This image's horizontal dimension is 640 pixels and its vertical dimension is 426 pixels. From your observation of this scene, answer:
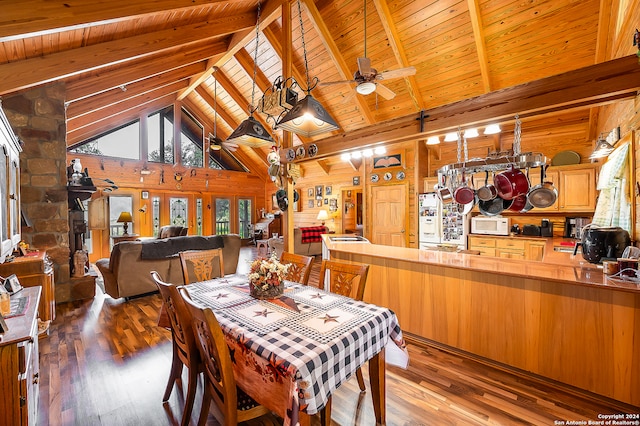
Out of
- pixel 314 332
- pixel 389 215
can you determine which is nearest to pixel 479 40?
pixel 389 215

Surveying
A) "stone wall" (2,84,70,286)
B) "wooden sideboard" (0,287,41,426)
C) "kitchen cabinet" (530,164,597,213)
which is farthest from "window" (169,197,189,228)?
"kitchen cabinet" (530,164,597,213)

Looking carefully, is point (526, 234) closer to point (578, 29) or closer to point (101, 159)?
point (578, 29)

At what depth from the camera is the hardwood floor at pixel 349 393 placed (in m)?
1.78

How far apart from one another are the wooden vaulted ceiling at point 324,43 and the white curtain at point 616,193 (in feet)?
5.08

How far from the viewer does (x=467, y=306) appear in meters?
2.47

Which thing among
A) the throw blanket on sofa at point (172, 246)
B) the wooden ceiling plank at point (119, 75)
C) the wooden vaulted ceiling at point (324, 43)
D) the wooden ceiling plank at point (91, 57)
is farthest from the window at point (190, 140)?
the wooden ceiling plank at point (91, 57)

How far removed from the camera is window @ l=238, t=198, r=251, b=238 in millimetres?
10297

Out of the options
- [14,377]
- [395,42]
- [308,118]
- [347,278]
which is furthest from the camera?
[395,42]

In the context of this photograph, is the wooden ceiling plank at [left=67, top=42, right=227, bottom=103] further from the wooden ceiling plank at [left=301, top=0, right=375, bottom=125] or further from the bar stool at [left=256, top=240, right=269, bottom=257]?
the bar stool at [left=256, top=240, right=269, bottom=257]

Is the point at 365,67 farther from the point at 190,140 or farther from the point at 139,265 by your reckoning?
the point at 190,140

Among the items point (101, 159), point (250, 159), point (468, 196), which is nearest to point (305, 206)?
point (250, 159)

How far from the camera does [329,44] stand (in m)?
4.82

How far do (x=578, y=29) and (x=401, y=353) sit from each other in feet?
14.8

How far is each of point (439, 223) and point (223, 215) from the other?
7.31 metres
